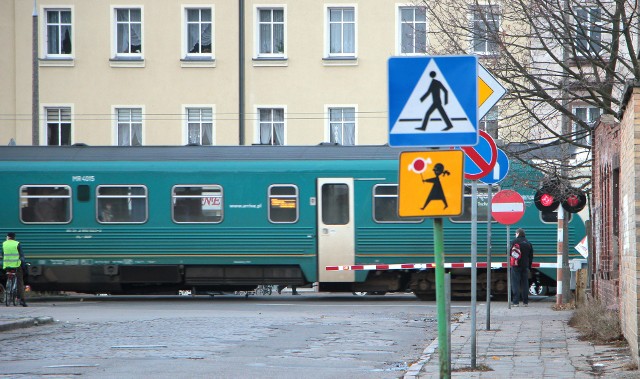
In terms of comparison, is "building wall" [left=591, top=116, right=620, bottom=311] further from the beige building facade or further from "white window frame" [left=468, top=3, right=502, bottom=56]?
the beige building facade

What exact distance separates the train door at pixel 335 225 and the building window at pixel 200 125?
42.4ft

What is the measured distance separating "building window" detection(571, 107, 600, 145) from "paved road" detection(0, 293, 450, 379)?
397 cm

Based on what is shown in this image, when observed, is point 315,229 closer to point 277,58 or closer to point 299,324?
point 299,324

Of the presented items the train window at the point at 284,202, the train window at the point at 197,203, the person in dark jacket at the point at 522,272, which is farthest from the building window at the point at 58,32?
the person in dark jacket at the point at 522,272

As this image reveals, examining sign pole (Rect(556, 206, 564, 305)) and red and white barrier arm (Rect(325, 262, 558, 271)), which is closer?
sign pole (Rect(556, 206, 564, 305))

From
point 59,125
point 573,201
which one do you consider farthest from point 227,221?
point 59,125

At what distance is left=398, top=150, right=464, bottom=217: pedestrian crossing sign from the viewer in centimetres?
784

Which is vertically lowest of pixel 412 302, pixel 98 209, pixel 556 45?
pixel 412 302

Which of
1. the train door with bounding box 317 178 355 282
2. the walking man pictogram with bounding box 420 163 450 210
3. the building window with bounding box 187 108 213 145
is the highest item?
the building window with bounding box 187 108 213 145

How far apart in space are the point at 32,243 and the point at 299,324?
35.2 feet

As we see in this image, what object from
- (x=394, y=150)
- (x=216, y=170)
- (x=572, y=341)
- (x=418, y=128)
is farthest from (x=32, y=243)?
(x=418, y=128)

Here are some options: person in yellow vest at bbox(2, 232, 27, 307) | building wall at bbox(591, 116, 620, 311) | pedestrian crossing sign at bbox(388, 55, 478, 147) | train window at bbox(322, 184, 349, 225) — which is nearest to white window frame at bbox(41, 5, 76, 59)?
person in yellow vest at bbox(2, 232, 27, 307)

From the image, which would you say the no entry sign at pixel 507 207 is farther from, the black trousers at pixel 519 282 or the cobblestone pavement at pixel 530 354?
the cobblestone pavement at pixel 530 354

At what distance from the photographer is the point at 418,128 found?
26.3ft
